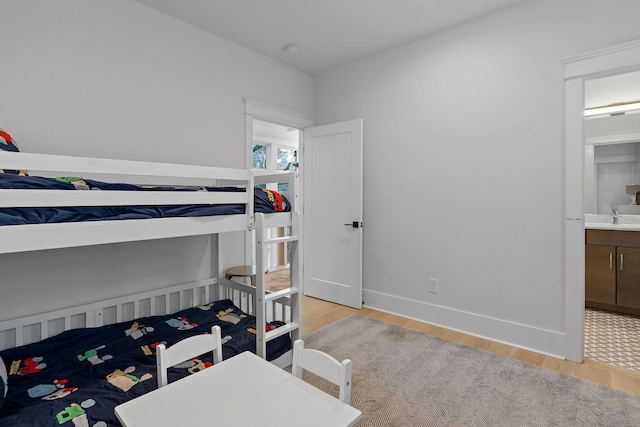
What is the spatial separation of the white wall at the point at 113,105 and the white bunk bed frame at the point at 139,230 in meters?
0.12

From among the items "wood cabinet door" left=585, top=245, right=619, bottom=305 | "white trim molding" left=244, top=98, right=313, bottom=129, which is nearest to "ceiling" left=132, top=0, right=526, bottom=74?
"white trim molding" left=244, top=98, right=313, bottom=129

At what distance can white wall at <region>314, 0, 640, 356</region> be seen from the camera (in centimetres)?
252

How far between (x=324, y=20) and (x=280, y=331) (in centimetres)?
259

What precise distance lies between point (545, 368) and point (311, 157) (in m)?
3.00

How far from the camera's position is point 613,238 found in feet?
10.8

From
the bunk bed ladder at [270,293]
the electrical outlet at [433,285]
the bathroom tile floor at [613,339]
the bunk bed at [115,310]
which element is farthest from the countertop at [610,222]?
the bunk bed at [115,310]

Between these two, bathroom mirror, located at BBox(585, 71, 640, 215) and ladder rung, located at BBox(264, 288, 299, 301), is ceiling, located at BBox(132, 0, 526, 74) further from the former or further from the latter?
ladder rung, located at BBox(264, 288, 299, 301)

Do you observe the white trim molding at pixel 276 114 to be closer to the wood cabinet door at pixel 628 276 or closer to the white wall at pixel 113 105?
the white wall at pixel 113 105

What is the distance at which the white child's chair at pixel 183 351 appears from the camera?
1268 millimetres

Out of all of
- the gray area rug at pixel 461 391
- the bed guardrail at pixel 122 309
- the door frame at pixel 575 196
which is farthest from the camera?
the door frame at pixel 575 196

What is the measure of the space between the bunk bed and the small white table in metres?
0.45

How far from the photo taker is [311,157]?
4.02 meters

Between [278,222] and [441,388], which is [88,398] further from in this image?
[441,388]

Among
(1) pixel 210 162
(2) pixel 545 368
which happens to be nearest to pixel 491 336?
(2) pixel 545 368
